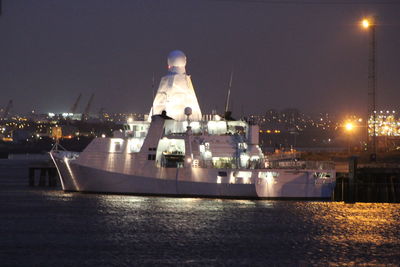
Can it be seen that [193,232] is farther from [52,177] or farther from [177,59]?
[52,177]

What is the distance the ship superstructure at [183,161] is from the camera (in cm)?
4641

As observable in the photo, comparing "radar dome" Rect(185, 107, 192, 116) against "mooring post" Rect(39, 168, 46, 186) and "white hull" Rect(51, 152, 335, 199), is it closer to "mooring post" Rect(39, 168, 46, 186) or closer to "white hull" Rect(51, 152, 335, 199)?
"white hull" Rect(51, 152, 335, 199)

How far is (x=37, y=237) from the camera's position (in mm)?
34688

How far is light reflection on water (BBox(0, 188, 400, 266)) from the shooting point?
30672 millimetres

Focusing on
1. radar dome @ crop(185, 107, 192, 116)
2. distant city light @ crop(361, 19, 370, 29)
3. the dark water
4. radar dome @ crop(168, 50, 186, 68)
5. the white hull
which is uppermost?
distant city light @ crop(361, 19, 370, 29)

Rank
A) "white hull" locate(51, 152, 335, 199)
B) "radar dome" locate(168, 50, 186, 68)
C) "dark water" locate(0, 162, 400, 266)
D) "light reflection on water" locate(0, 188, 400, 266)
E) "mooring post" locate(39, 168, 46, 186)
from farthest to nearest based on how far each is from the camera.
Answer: "mooring post" locate(39, 168, 46, 186) → "radar dome" locate(168, 50, 186, 68) → "white hull" locate(51, 152, 335, 199) → "light reflection on water" locate(0, 188, 400, 266) → "dark water" locate(0, 162, 400, 266)


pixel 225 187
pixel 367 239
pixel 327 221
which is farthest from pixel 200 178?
pixel 367 239

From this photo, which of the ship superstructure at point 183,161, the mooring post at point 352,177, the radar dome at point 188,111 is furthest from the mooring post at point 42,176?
the mooring post at point 352,177

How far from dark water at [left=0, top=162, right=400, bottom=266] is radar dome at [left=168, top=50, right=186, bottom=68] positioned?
8935 millimetres

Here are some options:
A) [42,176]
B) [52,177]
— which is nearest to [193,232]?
[52,177]

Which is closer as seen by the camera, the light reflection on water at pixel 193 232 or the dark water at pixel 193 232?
the dark water at pixel 193 232

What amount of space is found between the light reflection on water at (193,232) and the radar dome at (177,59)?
8882 mm

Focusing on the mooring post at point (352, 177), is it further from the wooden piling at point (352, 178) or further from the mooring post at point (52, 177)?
the mooring post at point (52, 177)

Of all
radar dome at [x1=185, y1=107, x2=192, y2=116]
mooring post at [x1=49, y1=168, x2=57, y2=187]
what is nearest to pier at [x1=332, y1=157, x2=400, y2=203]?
radar dome at [x1=185, y1=107, x2=192, y2=116]
